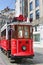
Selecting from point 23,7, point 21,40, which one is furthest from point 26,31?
point 23,7

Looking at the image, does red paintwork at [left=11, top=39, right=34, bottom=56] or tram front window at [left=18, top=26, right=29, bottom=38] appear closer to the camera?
red paintwork at [left=11, top=39, right=34, bottom=56]

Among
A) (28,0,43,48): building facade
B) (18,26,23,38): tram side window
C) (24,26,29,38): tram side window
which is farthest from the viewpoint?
(28,0,43,48): building facade

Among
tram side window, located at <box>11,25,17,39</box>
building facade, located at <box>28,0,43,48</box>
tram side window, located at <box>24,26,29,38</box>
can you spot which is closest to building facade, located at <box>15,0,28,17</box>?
building facade, located at <box>28,0,43,48</box>

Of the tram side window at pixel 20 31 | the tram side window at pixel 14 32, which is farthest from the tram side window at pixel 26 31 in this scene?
the tram side window at pixel 14 32

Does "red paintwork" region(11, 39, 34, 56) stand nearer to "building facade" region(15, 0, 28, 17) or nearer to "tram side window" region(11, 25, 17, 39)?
"tram side window" region(11, 25, 17, 39)

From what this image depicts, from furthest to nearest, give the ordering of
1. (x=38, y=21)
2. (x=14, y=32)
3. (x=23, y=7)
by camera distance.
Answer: (x=23, y=7), (x=38, y=21), (x=14, y=32)

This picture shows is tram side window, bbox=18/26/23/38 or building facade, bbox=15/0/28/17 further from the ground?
building facade, bbox=15/0/28/17

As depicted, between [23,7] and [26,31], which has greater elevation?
[23,7]

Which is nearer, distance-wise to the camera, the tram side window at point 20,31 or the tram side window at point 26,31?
the tram side window at point 20,31

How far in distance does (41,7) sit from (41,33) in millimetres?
6101

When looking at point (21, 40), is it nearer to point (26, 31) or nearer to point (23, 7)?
point (26, 31)

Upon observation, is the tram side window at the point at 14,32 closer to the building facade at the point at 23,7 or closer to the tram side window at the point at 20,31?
the tram side window at the point at 20,31

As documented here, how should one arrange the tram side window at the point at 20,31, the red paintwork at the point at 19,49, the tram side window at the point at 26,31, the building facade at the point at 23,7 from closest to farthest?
1. the red paintwork at the point at 19,49
2. the tram side window at the point at 20,31
3. the tram side window at the point at 26,31
4. the building facade at the point at 23,7

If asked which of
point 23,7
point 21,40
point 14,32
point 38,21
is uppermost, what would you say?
point 23,7
